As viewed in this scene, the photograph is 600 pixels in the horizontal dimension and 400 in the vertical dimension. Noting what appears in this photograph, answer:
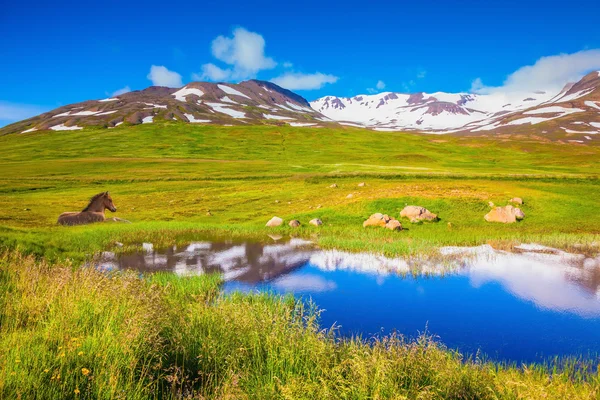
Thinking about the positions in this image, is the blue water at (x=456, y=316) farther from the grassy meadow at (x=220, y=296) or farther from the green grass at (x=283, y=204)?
the green grass at (x=283, y=204)

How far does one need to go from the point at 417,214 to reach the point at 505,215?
8034 mm

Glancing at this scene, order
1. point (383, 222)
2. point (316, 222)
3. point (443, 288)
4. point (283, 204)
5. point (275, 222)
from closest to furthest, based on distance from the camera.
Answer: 1. point (443, 288)
2. point (383, 222)
3. point (316, 222)
4. point (275, 222)
5. point (283, 204)

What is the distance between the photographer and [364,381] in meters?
7.73

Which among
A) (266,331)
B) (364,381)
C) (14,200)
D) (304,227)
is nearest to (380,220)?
(304,227)

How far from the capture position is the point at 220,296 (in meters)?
16.3

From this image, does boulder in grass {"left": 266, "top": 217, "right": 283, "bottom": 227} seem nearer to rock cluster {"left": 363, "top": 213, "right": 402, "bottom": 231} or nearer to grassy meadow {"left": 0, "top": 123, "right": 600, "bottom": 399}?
grassy meadow {"left": 0, "top": 123, "right": 600, "bottom": 399}

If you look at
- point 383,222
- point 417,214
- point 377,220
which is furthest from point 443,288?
point 417,214

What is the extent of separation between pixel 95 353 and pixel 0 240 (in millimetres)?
17987

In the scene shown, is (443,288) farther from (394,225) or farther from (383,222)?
(383,222)

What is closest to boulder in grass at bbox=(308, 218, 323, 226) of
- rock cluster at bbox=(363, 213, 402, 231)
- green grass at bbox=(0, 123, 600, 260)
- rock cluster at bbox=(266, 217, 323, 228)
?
rock cluster at bbox=(266, 217, 323, 228)

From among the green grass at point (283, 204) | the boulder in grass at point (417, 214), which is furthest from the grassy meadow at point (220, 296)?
the boulder in grass at point (417, 214)

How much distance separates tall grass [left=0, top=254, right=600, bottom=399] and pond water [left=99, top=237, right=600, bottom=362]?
2.69 meters

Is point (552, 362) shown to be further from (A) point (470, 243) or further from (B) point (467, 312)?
(A) point (470, 243)

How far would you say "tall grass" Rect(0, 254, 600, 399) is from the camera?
734cm
